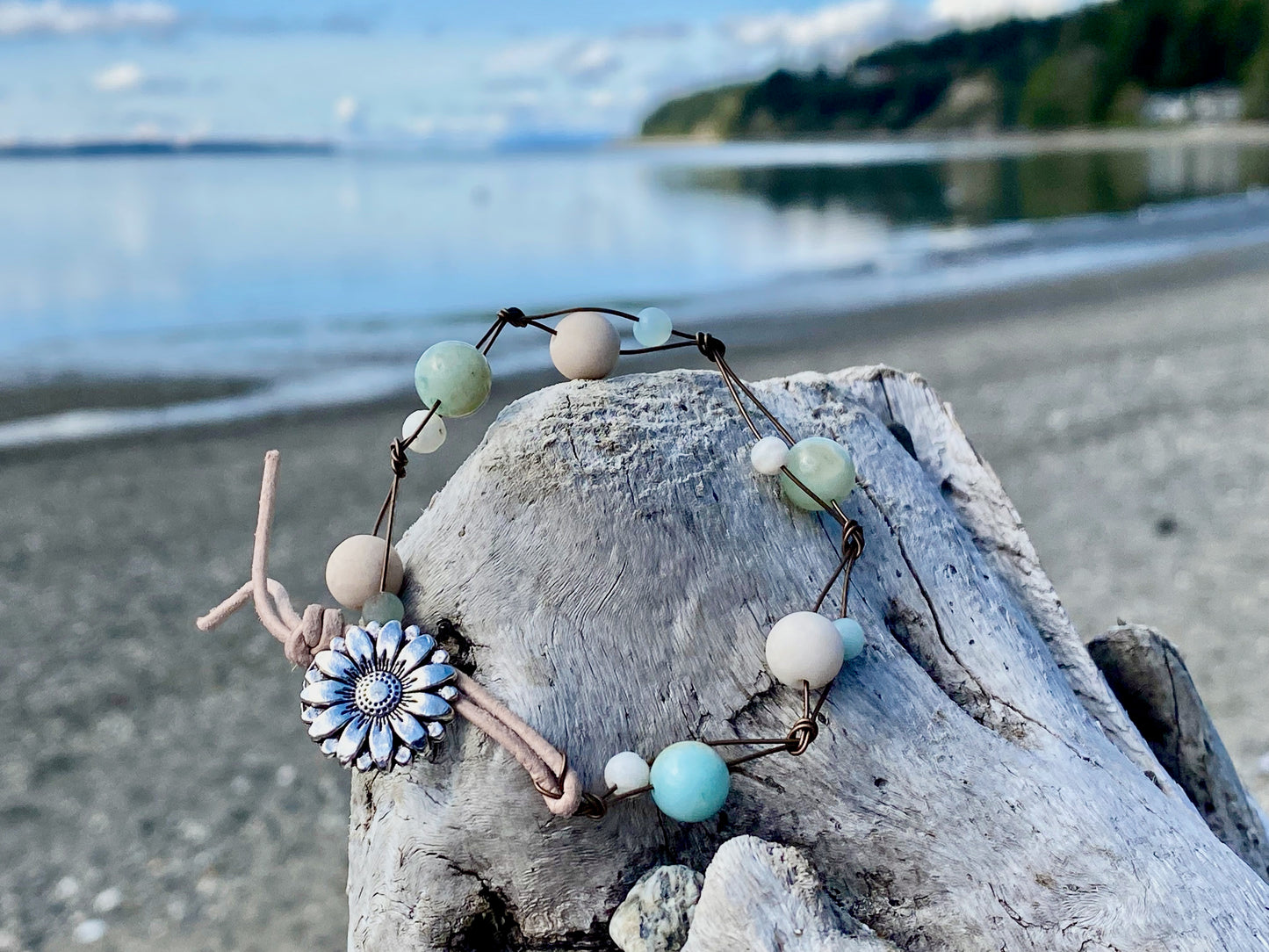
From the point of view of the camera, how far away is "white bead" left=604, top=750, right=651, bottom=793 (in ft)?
4.62

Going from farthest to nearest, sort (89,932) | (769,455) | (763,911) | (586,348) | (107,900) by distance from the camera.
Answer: (107,900) → (89,932) → (586,348) → (769,455) → (763,911)

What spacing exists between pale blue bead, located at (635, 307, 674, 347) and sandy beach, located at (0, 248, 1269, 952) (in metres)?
2.48

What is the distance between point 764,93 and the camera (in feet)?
305

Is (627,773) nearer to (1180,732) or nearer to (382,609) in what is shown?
(382,609)

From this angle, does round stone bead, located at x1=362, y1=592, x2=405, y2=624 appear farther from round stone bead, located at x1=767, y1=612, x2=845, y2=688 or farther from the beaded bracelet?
round stone bead, located at x1=767, y1=612, x2=845, y2=688

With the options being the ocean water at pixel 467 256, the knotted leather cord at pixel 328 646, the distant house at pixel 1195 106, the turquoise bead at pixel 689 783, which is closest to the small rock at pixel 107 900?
the knotted leather cord at pixel 328 646

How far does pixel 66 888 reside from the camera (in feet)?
11.5

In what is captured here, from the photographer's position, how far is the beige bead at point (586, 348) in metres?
1.76

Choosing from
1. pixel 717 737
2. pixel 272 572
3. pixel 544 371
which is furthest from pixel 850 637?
pixel 544 371

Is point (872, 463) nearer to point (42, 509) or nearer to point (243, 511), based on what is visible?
point (243, 511)

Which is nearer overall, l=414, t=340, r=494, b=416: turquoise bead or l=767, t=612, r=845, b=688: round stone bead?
l=767, t=612, r=845, b=688: round stone bead

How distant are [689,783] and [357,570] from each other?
607mm

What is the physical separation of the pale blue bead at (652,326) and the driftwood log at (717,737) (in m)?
0.30

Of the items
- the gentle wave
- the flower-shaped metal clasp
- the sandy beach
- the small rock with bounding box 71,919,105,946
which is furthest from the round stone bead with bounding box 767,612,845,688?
the gentle wave
